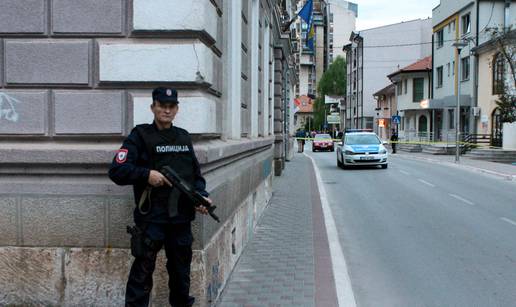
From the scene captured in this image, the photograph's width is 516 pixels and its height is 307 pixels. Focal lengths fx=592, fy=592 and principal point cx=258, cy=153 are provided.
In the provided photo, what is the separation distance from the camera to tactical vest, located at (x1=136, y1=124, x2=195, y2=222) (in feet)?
14.5

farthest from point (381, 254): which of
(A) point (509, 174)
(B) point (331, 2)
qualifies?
(B) point (331, 2)

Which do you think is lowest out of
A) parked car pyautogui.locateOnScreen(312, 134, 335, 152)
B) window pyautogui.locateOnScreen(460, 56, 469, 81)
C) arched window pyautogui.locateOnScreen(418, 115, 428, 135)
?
parked car pyautogui.locateOnScreen(312, 134, 335, 152)

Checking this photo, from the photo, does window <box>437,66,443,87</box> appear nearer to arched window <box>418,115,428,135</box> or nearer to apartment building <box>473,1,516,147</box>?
arched window <box>418,115,428,135</box>

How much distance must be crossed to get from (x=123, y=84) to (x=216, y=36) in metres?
1.11

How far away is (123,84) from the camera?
538cm

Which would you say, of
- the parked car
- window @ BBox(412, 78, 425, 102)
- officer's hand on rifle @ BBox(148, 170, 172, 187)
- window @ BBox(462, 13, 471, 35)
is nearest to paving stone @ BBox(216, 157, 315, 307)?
officer's hand on rifle @ BBox(148, 170, 172, 187)

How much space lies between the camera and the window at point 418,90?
187ft

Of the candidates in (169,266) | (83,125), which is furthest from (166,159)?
(83,125)

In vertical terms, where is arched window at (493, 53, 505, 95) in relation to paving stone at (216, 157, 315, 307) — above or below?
above

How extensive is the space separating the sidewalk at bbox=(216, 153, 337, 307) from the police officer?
136cm

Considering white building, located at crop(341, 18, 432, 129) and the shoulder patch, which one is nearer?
the shoulder patch

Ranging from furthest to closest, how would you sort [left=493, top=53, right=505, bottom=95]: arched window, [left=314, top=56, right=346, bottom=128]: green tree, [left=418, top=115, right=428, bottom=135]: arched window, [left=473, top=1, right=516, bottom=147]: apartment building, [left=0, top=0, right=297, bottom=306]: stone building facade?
[left=314, top=56, right=346, bottom=128]: green tree < [left=418, top=115, right=428, bottom=135]: arched window < [left=473, top=1, right=516, bottom=147]: apartment building < [left=493, top=53, right=505, bottom=95]: arched window < [left=0, top=0, right=297, bottom=306]: stone building facade

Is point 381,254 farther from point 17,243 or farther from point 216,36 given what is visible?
point 17,243

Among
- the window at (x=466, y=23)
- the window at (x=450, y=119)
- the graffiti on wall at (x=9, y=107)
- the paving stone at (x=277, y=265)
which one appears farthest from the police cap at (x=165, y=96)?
the window at (x=450, y=119)
